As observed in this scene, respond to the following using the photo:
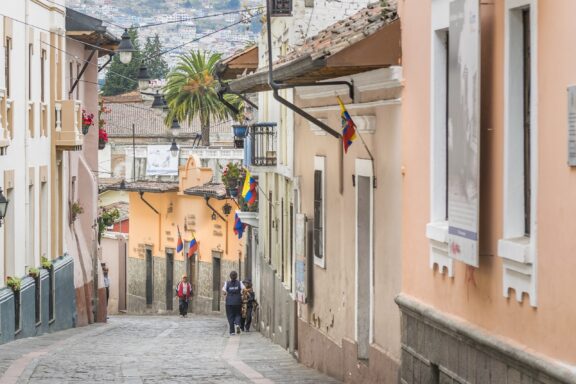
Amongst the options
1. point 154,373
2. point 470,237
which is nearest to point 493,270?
point 470,237

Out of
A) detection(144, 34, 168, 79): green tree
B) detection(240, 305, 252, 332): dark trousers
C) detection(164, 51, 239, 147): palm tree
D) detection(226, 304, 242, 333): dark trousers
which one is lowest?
detection(240, 305, 252, 332): dark trousers

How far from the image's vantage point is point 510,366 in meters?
9.30

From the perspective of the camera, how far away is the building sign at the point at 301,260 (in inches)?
758

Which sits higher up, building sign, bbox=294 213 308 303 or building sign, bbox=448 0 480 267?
building sign, bbox=448 0 480 267

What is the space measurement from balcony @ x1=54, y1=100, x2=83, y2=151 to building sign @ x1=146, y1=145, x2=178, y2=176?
2390 cm

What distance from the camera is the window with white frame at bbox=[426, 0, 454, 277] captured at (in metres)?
11.3

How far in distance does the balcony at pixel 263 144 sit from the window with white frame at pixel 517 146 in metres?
18.3

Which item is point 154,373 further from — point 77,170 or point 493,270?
point 77,170

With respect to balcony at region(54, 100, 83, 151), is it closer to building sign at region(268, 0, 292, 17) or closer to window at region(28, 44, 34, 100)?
window at region(28, 44, 34, 100)

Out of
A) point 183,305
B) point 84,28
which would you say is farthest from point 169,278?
point 84,28

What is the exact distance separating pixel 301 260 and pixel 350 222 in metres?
3.47

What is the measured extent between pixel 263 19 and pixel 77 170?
877 cm

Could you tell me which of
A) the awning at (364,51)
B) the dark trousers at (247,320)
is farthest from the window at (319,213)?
the dark trousers at (247,320)

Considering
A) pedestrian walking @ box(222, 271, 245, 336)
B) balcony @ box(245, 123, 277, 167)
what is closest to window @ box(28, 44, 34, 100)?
balcony @ box(245, 123, 277, 167)
